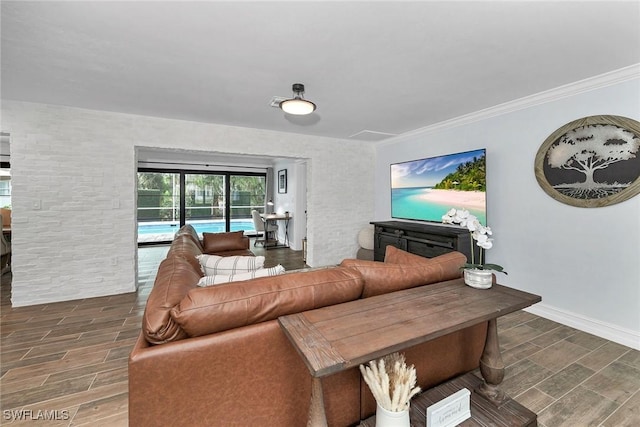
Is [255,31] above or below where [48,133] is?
A: above

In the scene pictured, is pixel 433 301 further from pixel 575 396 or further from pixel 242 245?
pixel 242 245

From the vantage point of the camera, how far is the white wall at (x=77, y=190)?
121 inches

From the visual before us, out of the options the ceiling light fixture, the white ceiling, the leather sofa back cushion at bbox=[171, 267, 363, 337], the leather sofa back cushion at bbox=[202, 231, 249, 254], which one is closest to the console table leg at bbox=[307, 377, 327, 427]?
the leather sofa back cushion at bbox=[171, 267, 363, 337]

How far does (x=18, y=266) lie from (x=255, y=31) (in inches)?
151

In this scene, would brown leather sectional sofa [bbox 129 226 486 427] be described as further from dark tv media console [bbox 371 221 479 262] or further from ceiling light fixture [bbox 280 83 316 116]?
dark tv media console [bbox 371 221 479 262]

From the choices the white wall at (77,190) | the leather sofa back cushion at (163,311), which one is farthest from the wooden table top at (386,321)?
the white wall at (77,190)

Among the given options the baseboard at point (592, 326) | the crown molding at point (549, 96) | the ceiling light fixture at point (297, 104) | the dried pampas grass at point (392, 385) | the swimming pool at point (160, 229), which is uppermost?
the crown molding at point (549, 96)

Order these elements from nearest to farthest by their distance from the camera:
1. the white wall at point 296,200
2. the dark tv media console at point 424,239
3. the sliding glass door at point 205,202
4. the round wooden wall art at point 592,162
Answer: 1. the round wooden wall art at point 592,162
2. the dark tv media console at point 424,239
3. the white wall at point 296,200
4. the sliding glass door at point 205,202

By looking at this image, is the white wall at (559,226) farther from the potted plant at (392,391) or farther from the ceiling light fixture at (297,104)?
the potted plant at (392,391)

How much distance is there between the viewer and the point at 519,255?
9.96 ft

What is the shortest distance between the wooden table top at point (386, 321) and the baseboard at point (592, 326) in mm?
1731

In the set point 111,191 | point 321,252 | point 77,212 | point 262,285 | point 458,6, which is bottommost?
point 321,252

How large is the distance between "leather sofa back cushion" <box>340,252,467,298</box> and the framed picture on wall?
554 centimetres

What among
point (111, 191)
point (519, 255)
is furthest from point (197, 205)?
point (519, 255)
